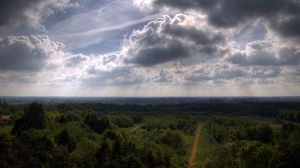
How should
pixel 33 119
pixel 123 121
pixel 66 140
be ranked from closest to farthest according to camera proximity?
pixel 66 140, pixel 33 119, pixel 123 121

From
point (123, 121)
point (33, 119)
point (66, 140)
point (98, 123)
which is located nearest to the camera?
point (66, 140)

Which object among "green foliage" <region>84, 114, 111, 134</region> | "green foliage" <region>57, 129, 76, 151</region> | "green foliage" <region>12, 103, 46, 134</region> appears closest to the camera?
"green foliage" <region>57, 129, 76, 151</region>

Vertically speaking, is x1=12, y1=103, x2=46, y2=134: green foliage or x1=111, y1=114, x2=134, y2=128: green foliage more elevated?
x1=12, y1=103, x2=46, y2=134: green foliage

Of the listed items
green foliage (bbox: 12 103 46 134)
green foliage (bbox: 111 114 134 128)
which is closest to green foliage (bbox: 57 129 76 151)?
green foliage (bbox: 12 103 46 134)

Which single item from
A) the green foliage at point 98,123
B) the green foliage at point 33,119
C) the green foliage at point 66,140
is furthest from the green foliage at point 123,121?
the green foliage at point 66,140

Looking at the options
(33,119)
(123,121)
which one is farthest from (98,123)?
(123,121)

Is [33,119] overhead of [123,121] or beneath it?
overhead

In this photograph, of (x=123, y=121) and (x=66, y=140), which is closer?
(x=66, y=140)

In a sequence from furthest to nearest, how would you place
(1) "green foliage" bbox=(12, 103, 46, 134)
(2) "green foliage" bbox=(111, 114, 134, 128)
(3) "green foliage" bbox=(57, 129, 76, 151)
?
1. (2) "green foliage" bbox=(111, 114, 134, 128)
2. (1) "green foliage" bbox=(12, 103, 46, 134)
3. (3) "green foliage" bbox=(57, 129, 76, 151)

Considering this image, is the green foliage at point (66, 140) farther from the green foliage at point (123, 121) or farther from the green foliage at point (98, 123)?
the green foliage at point (123, 121)

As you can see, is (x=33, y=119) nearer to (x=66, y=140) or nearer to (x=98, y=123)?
(x=66, y=140)

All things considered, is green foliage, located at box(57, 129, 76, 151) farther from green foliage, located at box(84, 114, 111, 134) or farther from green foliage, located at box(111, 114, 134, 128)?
green foliage, located at box(111, 114, 134, 128)

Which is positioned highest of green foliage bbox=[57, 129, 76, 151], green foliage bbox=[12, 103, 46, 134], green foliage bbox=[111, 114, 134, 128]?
green foliage bbox=[12, 103, 46, 134]
